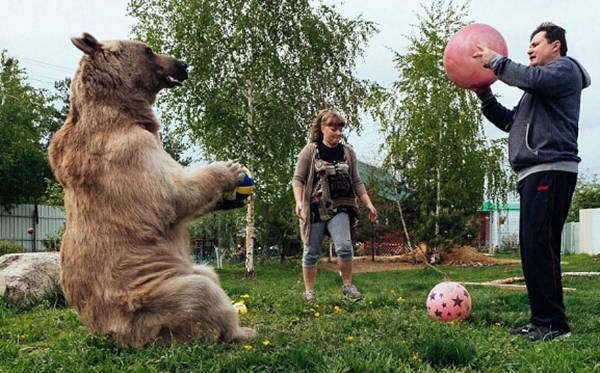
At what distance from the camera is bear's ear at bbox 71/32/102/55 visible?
4.53 metres

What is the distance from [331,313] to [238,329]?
2.17 metres

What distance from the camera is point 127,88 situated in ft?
15.1

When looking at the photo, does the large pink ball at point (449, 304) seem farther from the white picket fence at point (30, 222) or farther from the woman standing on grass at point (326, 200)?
the white picket fence at point (30, 222)

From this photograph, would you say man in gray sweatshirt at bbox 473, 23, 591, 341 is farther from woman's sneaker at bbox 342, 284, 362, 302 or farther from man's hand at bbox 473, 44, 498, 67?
woman's sneaker at bbox 342, 284, 362, 302

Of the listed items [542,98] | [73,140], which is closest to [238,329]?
[73,140]

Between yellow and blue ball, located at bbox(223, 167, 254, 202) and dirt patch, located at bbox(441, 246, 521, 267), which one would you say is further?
dirt patch, located at bbox(441, 246, 521, 267)

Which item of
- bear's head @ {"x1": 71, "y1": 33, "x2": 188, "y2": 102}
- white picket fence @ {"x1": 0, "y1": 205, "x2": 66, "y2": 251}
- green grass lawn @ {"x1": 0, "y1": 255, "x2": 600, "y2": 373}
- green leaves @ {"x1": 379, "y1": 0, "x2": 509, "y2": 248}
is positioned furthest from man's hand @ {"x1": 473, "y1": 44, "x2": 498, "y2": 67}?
white picket fence @ {"x1": 0, "y1": 205, "x2": 66, "y2": 251}

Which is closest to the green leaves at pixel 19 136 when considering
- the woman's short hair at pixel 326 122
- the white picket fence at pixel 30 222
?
the white picket fence at pixel 30 222

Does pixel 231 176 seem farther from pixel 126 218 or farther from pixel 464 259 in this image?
pixel 464 259

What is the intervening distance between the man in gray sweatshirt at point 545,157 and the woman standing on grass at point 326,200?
A: 291 cm

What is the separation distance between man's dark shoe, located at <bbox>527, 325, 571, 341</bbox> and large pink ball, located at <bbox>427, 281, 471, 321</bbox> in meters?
0.90

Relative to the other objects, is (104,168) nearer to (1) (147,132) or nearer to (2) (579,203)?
(1) (147,132)

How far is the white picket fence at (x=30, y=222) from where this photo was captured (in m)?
27.7

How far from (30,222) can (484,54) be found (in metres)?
27.0
